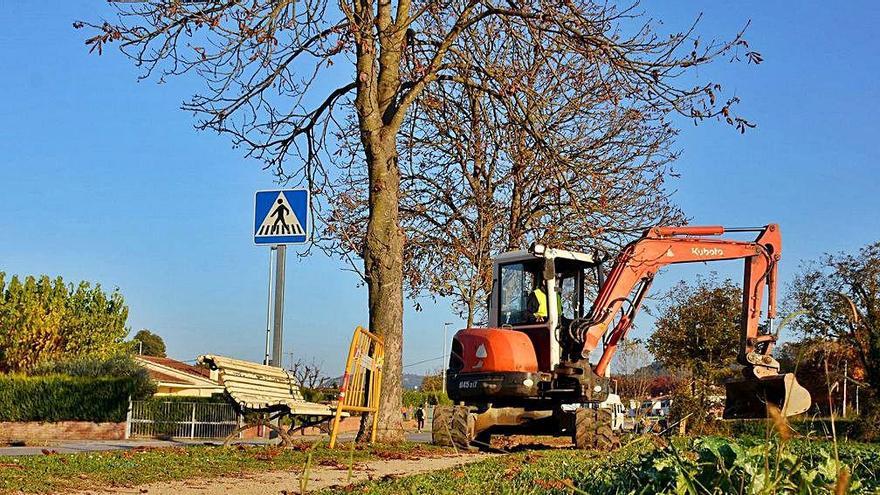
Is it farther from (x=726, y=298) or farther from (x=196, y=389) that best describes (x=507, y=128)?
(x=196, y=389)

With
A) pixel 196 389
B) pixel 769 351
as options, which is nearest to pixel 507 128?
pixel 769 351

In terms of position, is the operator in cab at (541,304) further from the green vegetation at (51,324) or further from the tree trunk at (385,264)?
the green vegetation at (51,324)

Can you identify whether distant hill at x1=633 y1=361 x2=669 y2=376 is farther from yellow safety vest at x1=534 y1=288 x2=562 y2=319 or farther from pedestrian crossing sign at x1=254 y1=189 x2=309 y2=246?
pedestrian crossing sign at x1=254 y1=189 x2=309 y2=246

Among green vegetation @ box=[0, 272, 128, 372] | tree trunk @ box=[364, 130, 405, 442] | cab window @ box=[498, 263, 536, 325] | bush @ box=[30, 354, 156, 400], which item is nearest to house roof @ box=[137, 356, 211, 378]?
green vegetation @ box=[0, 272, 128, 372]

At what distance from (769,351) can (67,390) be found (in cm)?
1573

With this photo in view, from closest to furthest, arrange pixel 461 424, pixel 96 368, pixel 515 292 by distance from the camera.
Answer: pixel 461 424 < pixel 515 292 < pixel 96 368

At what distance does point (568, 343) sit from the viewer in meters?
15.1

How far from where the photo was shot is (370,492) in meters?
5.17

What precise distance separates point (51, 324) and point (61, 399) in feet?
26.8

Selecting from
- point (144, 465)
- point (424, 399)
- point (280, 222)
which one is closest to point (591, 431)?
point (280, 222)

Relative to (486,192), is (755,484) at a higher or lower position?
A: lower

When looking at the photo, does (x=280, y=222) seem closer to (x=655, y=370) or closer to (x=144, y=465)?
(x=144, y=465)

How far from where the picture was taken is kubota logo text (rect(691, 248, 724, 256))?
53.0 feet

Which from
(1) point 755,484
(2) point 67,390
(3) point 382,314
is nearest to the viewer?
(1) point 755,484
